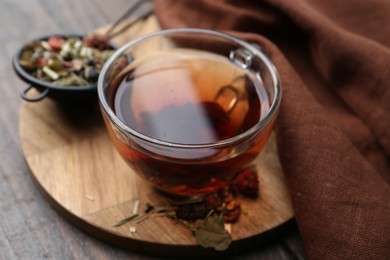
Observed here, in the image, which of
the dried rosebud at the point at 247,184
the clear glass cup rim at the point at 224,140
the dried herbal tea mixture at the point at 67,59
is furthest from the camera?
the dried herbal tea mixture at the point at 67,59

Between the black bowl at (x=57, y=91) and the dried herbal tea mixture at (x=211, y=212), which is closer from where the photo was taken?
the dried herbal tea mixture at (x=211, y=212)

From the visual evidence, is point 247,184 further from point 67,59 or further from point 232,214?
point 67,59

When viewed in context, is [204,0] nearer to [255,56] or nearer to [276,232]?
[255,56]

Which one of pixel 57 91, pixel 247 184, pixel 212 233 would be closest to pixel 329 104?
pixel 247 184

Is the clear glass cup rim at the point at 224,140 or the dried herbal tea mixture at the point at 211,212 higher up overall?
the clear glass cup rim at the point at 224,140

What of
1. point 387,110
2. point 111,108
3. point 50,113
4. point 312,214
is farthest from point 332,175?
point 50,113

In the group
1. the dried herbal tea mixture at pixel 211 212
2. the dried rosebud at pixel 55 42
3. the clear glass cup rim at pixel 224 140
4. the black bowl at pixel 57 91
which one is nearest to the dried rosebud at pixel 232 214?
the dried herbal tea mixture at pixel 211 212

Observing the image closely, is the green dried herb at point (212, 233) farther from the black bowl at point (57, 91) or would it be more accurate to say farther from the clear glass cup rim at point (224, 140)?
the black bowl at point (57, 91)
